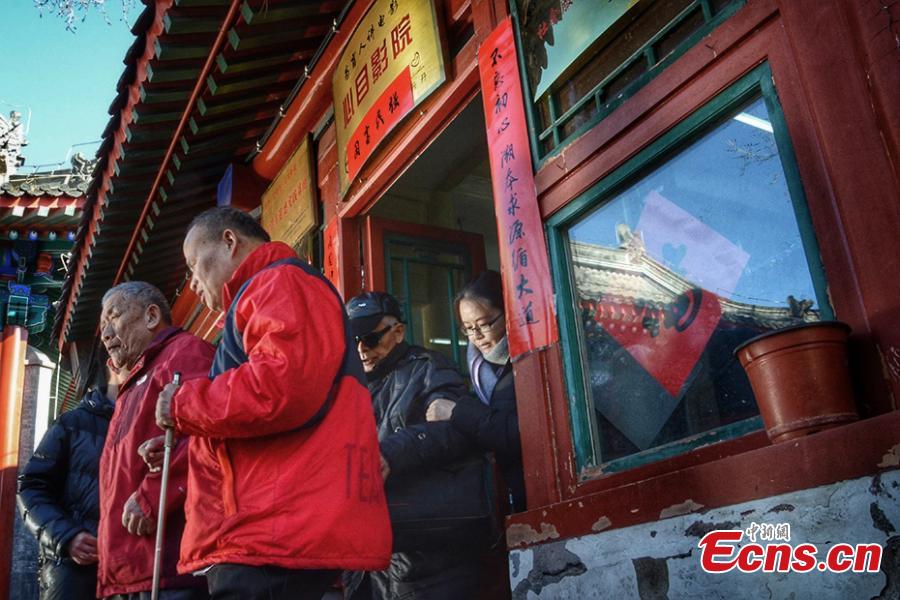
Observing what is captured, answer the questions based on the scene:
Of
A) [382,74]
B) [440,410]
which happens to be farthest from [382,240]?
[440,410]

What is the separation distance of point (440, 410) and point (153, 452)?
1398 mm

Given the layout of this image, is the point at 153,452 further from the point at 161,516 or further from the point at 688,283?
the point at 688,283

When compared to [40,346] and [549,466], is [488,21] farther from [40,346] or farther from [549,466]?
[40,346]

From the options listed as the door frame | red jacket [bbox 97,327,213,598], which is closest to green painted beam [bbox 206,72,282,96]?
the door frame

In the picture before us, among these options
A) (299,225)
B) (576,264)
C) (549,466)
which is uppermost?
(299,225)

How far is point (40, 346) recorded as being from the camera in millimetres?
11484

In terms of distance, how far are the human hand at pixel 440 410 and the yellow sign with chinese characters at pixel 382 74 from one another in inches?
61.5

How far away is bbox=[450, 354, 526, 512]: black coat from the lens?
3.31 meters

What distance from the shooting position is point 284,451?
200 cm

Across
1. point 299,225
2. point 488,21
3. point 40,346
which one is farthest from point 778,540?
point 40,346

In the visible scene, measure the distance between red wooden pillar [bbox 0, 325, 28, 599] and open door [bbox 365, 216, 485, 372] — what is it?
5.52m

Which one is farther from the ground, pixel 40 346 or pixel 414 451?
pixel 40 346

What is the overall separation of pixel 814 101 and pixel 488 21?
191 cm

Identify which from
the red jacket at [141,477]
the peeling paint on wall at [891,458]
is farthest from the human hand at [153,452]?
the peeling paint on wall at [891,458]
